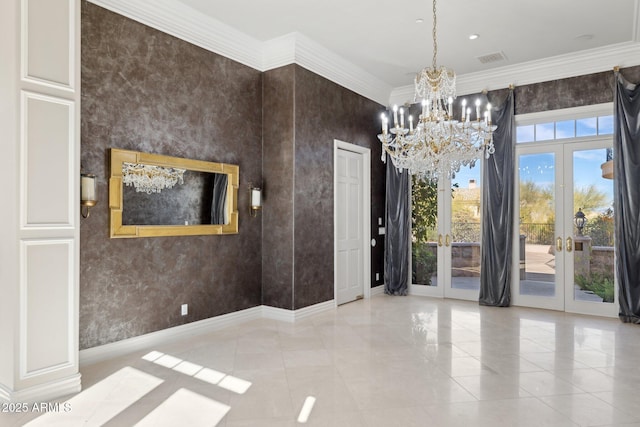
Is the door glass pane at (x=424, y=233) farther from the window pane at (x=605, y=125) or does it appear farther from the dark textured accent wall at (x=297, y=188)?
the window pane at (x=605, y=125)

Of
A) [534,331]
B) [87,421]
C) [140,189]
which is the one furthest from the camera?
[534,331]

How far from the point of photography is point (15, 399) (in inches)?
108

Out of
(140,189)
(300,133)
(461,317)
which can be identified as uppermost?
(300,133)

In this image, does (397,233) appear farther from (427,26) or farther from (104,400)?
(104,400)

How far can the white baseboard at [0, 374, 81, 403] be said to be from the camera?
2772 millimetres

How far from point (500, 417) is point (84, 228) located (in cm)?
359

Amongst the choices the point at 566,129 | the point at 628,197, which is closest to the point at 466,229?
the point at 566,129

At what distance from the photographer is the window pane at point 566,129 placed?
580 cm

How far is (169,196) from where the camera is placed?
434 cm

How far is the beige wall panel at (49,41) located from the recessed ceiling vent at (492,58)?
4929mm

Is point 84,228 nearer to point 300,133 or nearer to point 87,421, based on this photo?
point 87,421

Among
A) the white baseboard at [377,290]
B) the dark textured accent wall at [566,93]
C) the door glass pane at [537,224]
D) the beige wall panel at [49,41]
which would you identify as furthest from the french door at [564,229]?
the beige wall panel at [49,41]

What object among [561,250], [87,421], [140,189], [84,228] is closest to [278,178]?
[140,189]

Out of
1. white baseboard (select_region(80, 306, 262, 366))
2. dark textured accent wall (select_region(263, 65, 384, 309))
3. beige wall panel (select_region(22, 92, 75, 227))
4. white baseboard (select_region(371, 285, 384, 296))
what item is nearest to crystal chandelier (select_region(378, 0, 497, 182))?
dark textured accent wall (select_region(263, 65, 384, 309))
